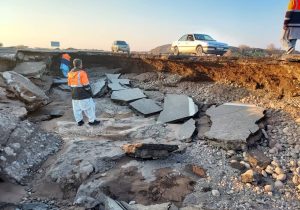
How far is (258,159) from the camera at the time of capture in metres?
5.63

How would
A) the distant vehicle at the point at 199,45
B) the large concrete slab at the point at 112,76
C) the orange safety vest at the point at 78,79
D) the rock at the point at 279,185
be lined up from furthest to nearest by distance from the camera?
the distant vehicle at the point at 199,45 < the large concrete slab at the point at 112,76 < the orange safety vest at the point at 78,79 < the rock at the point at 279,185

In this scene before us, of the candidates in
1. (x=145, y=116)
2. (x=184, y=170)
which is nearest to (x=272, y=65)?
(x=145, y=116)

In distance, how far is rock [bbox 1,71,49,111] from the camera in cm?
811

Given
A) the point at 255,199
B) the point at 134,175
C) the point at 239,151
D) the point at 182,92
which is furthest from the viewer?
the point at 182,92

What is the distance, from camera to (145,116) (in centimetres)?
818

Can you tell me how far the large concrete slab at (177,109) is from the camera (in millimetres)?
7616

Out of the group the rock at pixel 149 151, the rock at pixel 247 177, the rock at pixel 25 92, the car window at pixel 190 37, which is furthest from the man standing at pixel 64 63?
the rock at pixel 247 177

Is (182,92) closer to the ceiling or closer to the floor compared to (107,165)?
closer to the ceiling

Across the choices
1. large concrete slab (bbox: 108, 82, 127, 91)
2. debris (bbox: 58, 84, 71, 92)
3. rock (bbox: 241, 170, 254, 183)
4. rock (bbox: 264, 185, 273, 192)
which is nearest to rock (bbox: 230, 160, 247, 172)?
rock (bbox: 241, 170, 254, 183)

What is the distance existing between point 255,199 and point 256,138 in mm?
1803

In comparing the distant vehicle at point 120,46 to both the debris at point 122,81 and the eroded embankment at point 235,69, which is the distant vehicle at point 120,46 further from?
the debris at point 122,81

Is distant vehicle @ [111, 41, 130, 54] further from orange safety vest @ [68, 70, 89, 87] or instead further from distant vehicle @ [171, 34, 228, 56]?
orange safety vest @ [68, 70, 89, 87]

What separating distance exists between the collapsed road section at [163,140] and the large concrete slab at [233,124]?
0.06ft

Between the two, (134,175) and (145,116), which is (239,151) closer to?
(134,175)
